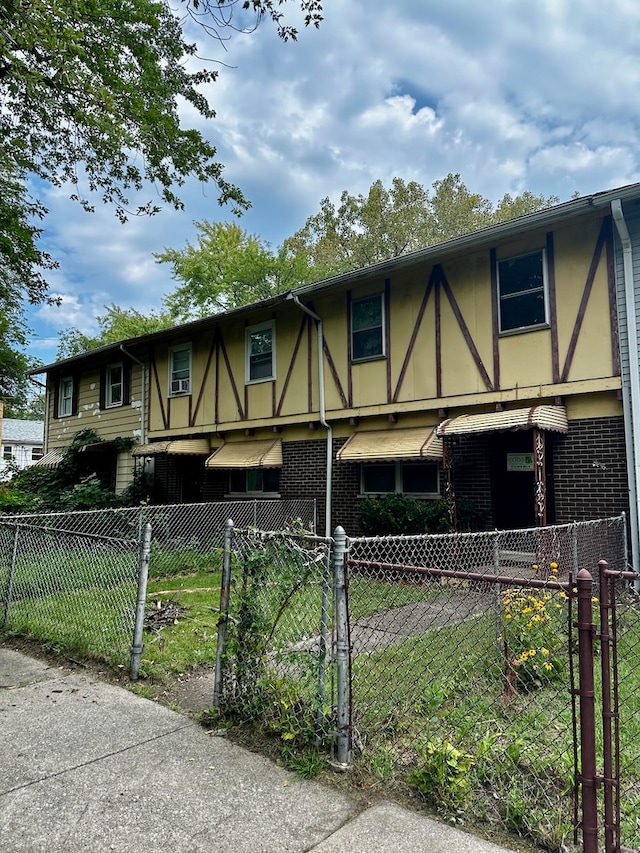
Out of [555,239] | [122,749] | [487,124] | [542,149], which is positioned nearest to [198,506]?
[122,749]

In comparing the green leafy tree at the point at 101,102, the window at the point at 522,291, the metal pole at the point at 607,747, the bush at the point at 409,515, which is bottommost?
the metal pole at the point at 607,747

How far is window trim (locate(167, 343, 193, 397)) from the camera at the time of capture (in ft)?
48.2

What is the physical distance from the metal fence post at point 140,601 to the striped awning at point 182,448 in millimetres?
9453

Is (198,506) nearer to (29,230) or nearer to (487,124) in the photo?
(29,230)

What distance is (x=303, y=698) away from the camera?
3375 millimetres

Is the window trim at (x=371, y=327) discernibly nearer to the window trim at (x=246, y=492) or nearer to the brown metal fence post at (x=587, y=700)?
the window trim at (x=246, y=492)

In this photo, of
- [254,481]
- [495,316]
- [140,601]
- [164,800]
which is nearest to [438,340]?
[495,316]

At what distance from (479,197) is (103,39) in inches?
787

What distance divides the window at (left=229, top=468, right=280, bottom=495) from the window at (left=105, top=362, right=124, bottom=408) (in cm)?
529

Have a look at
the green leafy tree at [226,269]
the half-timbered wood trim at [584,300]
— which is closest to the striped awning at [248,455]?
the half-timbered wood trim at [584,300]

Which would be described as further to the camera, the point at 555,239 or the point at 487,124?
the point at 487,124

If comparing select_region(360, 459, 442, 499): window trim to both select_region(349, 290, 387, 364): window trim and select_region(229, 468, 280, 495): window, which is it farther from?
select_region(229, 468, 280, 495): window

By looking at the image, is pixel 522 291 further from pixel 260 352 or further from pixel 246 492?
pixel 246 492

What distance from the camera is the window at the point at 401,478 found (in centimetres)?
1009
